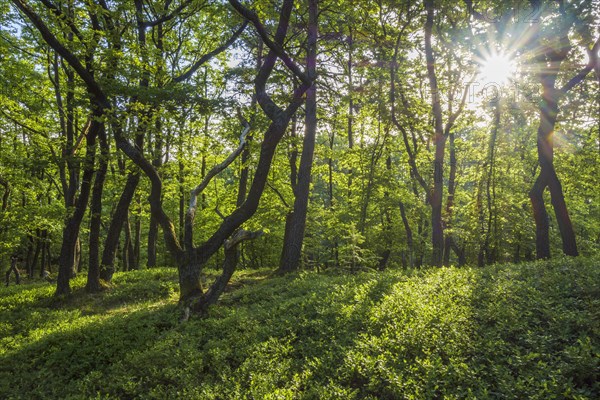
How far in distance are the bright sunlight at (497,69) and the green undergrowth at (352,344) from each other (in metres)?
10.5

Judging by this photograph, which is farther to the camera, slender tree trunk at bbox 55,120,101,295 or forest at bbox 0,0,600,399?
slender tree trunk at bbox 55,120,101,295

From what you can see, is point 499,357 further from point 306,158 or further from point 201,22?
point 201,22

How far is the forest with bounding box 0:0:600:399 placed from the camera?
17.9ft

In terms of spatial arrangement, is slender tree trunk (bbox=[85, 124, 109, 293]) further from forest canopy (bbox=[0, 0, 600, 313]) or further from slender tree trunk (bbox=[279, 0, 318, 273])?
slender tree trunk (bbox=[279, 0, 318, 273])

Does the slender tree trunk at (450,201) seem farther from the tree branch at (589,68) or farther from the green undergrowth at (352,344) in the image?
the green undergrowth at (352,344)

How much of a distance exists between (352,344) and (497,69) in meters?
15.2

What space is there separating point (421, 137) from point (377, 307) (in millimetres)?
15068

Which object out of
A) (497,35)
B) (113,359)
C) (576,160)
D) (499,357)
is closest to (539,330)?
(499,357)

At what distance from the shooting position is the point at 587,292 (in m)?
5.72

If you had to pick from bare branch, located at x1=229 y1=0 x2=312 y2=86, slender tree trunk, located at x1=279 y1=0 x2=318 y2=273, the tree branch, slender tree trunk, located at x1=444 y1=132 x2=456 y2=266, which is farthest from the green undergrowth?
slender tree trunk, located at x1=444 y1=132 x2=456 y2=266

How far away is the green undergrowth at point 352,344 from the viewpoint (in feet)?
14.7

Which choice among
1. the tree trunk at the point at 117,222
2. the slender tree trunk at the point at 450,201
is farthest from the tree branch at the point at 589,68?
the tree trunk at the point at 117,222

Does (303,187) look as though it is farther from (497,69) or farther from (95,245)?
(497,69)

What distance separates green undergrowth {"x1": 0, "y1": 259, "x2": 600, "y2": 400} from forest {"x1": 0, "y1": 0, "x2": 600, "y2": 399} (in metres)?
0.04
